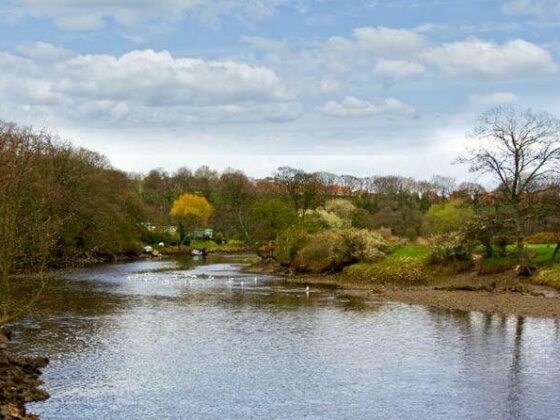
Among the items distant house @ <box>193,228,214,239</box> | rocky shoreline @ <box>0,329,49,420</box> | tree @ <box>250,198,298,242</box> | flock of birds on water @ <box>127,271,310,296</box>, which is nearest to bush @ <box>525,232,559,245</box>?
flock of birds on water @ <box>127,271,310,296</box>

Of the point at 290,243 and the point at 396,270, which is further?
the point at 290,243

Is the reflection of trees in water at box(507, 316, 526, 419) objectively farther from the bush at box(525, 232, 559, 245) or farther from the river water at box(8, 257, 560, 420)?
A: the bush at box(525, 232, 559, 245)

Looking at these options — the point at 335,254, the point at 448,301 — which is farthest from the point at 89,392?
the point at 335,254

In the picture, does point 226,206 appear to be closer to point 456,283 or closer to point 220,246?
point 220,246

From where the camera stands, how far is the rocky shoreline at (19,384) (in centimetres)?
1641

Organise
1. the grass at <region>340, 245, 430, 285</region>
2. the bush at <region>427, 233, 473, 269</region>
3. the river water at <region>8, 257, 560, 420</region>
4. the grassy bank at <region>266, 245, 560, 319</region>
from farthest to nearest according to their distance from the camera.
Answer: the grass at <region>340, 245, 430, 285</region>, the bush at <region>427, 233, 473, 269</region>, the grassy bank at <region>266, 245, 560, 319</region>, the river water at <region>8, 257, 560, 420</region>

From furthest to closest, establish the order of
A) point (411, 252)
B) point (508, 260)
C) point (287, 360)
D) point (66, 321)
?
point (411, 252), point (508, 260), point (66, 321), point (287, 360)

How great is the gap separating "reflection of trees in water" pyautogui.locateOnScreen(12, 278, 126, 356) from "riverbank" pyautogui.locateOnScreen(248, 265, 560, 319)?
17.4 metres

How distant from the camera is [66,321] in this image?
31.9m

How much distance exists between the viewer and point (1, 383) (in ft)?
60.8

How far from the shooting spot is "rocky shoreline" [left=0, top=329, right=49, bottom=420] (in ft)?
53.8

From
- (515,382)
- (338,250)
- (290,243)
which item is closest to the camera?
(515,382)

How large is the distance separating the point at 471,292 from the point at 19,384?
32874mm

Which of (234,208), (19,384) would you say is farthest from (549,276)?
(234,208)
